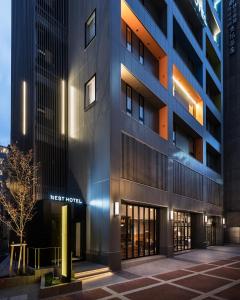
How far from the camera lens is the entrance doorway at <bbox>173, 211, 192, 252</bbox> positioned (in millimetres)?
27828

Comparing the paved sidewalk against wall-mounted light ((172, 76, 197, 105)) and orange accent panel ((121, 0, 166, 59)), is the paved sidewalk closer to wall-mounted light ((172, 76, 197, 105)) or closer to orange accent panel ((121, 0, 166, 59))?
orange accent panel ((121, 0, 166, 59))

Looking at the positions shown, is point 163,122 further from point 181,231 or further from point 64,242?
point 64,242

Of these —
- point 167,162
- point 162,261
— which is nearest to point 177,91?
point 167,162

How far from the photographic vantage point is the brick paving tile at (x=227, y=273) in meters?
16.8

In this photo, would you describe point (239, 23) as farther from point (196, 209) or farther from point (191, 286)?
point (191, 286)

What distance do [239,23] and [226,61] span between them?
5500 millimetres

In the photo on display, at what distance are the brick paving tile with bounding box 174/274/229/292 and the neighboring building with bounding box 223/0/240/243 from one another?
97.7 feet

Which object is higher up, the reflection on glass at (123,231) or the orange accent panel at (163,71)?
the orange accent panel at (163,71)

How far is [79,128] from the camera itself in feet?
74.2

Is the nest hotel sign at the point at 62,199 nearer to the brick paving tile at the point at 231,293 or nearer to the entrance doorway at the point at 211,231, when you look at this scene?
A: the brick paving tile at the point at 231,293

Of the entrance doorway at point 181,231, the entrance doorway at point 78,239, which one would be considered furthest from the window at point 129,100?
the entrance doorway at point 181,231

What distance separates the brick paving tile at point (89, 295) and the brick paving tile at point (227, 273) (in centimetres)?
766

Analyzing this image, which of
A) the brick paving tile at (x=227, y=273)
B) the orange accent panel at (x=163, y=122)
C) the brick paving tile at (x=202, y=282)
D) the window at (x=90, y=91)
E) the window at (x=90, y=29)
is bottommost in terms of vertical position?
the brick paving tile at (x=227, y=273)

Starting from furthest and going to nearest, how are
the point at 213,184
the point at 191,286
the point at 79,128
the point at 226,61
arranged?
1. the point at 226,61
2. the point at 213,184
3. the point at 79,128
4. the point at 191,286
